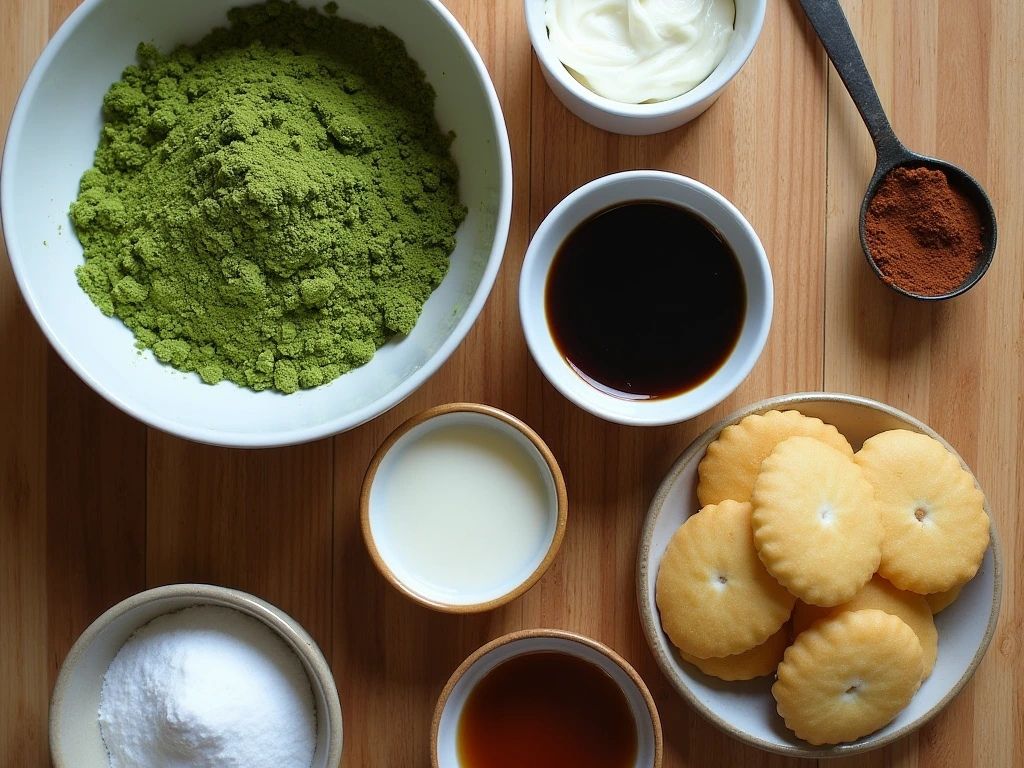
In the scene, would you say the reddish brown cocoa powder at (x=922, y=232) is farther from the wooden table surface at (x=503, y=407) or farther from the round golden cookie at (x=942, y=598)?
the round golden cookie at (x=942, y=598)

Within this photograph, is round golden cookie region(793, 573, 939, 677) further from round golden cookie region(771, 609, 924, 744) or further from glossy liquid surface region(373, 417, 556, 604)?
glossy liquid surface region(373, 417, 556, 604)

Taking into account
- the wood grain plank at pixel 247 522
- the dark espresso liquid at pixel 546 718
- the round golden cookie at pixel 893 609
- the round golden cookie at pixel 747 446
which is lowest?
the dark espresso liquid at pixel 546 718

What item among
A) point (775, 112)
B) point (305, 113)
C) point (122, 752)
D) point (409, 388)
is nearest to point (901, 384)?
point (775, 112)

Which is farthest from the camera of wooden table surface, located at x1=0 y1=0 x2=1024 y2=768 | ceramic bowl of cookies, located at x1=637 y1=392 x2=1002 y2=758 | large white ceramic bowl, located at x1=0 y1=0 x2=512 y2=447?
wooden table surface, located at x1=0 y1=0 x2=1024 y2=768

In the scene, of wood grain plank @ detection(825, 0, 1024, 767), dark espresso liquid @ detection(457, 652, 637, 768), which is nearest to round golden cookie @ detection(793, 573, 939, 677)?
wood grain plank @ detection(825, 0, 1024, 767)

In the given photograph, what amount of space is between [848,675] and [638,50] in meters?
0.80

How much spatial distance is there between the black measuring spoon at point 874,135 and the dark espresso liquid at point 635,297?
0.24 m

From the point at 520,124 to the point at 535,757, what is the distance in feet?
2.75

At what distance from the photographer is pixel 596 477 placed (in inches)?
45.0

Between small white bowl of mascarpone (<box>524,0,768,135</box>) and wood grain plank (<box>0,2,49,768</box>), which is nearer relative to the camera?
small white bowl of mascarpone (<box>524,0,768,135</box>)

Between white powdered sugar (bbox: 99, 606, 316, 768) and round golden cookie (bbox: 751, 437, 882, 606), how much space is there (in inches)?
24.2

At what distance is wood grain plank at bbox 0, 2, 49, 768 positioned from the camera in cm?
112

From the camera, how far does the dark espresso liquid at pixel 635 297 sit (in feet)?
3.59

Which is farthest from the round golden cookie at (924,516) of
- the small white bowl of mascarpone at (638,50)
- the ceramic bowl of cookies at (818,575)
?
the small white bowl of mascarpone at (638,50)
